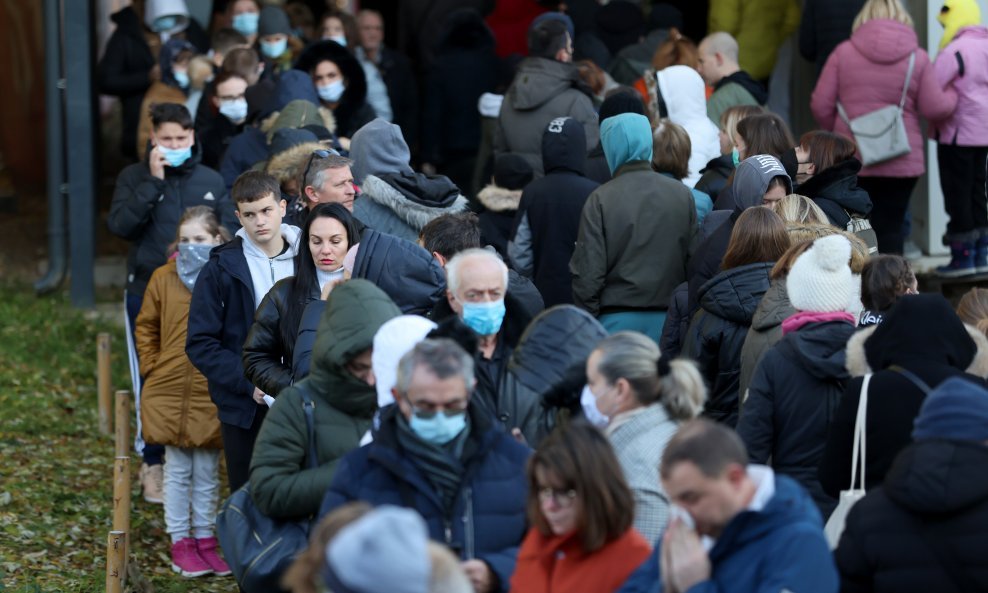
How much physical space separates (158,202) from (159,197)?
4 cm

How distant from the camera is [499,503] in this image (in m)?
4.82

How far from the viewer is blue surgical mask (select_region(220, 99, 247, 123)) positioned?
10820 mm

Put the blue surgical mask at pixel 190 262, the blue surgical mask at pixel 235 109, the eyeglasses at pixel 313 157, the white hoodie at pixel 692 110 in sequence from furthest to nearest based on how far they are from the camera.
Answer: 1. the blue surgical mask at pixel 235 109
2. the white hoodie at pixel 692 110
3. the blue surgical mask at pixel 190 262
4. the eyeglasses at pixel 313 157

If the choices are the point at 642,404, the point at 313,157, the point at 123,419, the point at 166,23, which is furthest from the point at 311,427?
the point at 166,23

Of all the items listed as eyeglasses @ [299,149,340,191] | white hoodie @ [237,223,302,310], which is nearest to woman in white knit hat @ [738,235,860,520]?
white hoodie @ [237,223,302,310]

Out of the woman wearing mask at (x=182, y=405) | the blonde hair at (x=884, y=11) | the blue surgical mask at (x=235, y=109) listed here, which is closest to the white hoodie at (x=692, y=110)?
the blonde hair at (x=884, y=11)

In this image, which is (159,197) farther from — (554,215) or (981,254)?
(981,254)

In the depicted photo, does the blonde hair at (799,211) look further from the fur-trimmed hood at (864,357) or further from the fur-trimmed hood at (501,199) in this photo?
the fur-trimmed hood at (501,199)

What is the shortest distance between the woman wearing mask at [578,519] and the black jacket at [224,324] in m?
3.26

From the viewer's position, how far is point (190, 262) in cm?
823

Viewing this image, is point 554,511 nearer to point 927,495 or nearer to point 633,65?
point 927,495

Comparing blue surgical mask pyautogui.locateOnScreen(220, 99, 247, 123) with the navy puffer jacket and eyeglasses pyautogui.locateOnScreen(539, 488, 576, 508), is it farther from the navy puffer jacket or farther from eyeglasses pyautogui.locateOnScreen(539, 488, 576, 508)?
eyeglasses pyautogui.locateOnScreen(539, 488, 576, 508)

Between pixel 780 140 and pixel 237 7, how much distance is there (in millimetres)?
6173

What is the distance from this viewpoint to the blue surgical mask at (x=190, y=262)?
8219 millimetres
